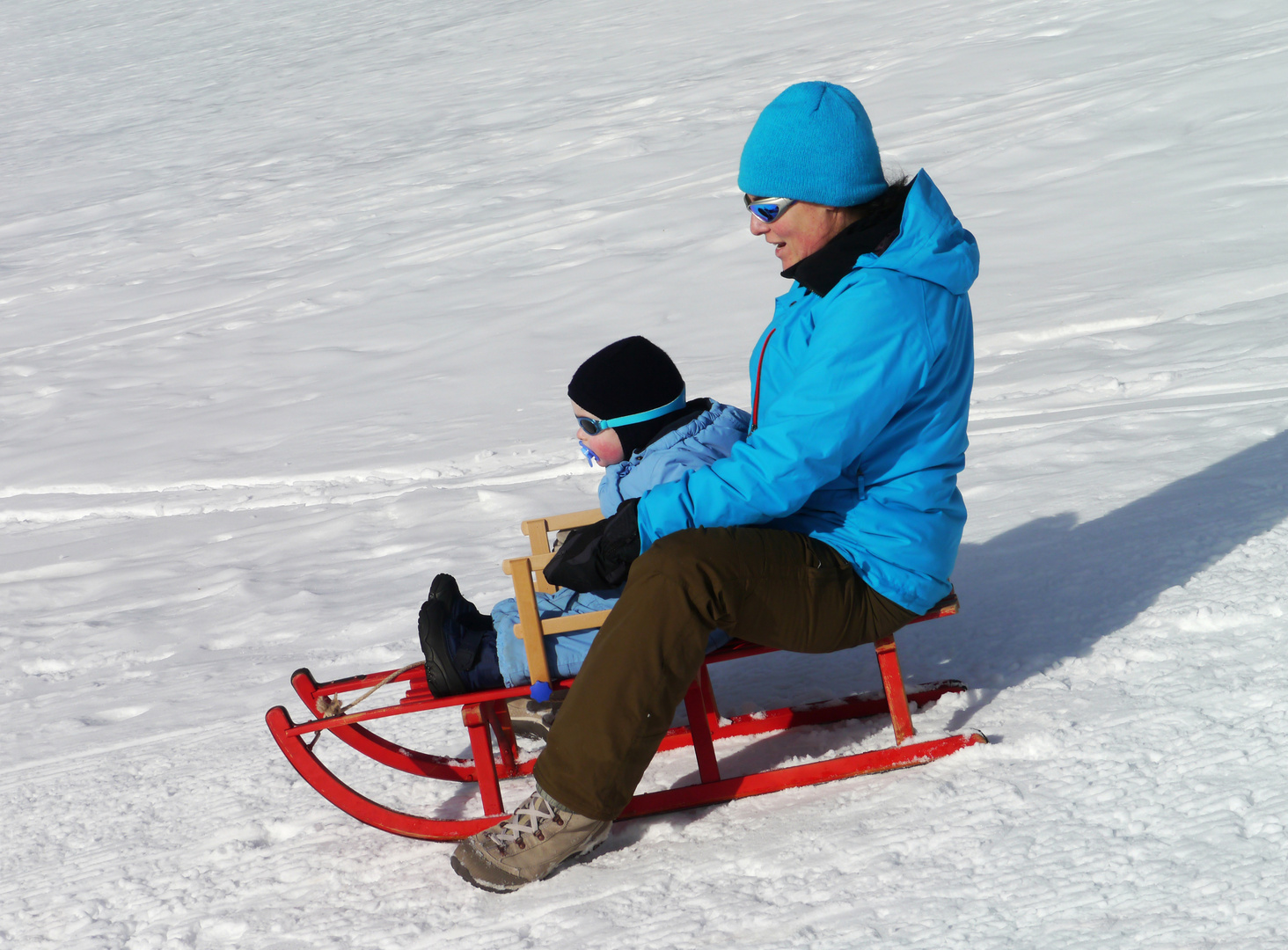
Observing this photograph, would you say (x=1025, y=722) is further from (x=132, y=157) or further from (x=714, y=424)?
(x=132, y=157)

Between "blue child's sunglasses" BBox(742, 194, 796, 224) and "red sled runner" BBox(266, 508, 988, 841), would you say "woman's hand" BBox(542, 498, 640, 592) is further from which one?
"blue child's sunglasses" BBox(742, 194, 796, 224)

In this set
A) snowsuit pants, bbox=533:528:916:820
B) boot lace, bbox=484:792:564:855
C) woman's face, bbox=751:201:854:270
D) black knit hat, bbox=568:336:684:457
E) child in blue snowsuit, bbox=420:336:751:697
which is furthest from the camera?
black knit hat, bbox=568:336:684:457

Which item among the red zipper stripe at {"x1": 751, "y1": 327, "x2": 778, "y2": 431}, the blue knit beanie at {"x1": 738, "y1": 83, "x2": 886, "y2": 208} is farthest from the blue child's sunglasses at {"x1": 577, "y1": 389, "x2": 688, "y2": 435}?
the blue knit beanie at {"x1": 738, "y1": 83, "x2": 886, "y2": 208}

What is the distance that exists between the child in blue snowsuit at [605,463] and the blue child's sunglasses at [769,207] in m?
0.36

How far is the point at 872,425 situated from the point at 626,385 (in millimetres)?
617

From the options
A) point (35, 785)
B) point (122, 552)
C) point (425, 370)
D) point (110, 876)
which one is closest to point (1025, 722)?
point (110, 876)

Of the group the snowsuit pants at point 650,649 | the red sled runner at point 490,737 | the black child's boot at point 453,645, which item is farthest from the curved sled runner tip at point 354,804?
the snowsuit pants at point 650,649

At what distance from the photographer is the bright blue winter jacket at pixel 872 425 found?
226cm

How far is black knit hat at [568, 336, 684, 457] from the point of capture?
105 inches

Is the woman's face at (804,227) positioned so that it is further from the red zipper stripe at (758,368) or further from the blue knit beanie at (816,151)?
the red zipper stripe at (758,368)

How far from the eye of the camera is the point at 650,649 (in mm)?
2195

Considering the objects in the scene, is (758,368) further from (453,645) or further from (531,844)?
(531,844)

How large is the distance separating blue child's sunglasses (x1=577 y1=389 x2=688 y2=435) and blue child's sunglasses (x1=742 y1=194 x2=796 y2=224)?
0.47 m

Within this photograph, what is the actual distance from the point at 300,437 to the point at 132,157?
1251 cm
